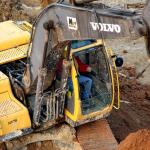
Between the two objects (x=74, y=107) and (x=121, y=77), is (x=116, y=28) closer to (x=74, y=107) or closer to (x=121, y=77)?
(x=74, y=107)

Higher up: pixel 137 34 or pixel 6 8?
pixel 137 34

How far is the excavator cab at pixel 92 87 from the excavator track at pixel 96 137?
46 cm

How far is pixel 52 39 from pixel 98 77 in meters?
1.43

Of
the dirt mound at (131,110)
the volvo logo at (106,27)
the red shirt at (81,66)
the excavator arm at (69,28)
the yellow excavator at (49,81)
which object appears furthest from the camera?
the dirt mound at (131,110)

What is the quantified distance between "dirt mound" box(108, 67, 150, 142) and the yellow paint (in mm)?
2325

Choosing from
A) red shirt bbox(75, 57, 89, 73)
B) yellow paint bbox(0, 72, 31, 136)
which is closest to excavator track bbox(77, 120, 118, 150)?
yellow paint bbox(0, 72, 31, 136)

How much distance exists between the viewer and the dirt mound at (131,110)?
10.9 meters

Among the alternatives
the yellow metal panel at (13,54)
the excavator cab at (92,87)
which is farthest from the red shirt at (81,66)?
the yellow metal panel at (13,54)

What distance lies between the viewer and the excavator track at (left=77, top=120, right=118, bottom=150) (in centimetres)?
945

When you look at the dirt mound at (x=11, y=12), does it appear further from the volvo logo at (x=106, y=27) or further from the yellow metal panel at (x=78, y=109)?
the volvo logo at (x=106, y=27)

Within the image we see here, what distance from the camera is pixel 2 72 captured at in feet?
31.2

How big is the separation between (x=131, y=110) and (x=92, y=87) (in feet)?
8.87

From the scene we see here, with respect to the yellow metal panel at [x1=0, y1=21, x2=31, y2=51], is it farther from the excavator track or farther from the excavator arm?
the excavator track

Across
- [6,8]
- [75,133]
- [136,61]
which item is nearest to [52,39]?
[75,133]
